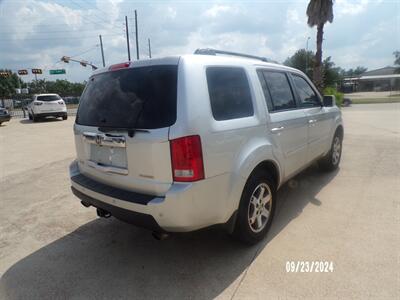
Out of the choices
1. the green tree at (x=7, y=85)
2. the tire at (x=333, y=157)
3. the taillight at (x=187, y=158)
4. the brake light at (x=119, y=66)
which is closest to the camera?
the taillight at (x=187, y=158)

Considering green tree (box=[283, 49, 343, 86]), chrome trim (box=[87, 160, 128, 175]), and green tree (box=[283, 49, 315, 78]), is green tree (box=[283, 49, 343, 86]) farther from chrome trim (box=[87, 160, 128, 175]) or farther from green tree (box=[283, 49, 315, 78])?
chrome trim (box=[87, 160, 128, 175])

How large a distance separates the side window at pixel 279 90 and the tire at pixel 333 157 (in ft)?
6.26

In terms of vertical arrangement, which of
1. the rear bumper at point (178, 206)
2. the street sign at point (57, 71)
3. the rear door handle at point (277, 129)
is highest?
the street sign at point (57, 71)

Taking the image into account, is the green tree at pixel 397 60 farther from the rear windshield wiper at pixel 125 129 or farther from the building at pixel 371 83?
the rear windshield wiper at pixel 125 129

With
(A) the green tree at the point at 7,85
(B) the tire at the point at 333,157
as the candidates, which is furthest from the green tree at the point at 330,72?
(A) the green tree at the point at 7,85

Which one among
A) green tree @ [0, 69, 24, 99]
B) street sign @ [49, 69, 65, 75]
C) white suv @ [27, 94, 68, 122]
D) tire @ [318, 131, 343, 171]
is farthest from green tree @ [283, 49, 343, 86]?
green tree @ [0, 69, 24, 99]

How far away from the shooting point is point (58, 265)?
9.66ft

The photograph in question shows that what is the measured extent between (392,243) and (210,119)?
2281 mm

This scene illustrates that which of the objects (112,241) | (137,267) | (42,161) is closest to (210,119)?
(137,267)

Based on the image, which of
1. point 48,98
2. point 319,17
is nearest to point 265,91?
point 48,98

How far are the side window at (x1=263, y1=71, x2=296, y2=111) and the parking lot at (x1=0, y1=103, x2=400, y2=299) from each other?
1.39 meters

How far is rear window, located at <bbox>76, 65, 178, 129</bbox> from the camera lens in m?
2.39

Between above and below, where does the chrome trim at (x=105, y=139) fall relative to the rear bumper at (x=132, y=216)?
above

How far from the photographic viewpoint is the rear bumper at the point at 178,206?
2332mm
